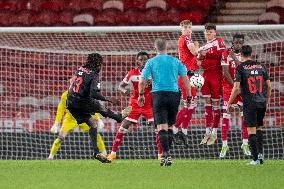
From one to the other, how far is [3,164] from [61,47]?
4284mm

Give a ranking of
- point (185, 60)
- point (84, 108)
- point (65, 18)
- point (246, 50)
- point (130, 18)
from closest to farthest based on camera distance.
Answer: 1. point (246, 50)
2. point (84, 108)
3. point (185, 60)
4. point (130, 18)
5. point (65, 18)

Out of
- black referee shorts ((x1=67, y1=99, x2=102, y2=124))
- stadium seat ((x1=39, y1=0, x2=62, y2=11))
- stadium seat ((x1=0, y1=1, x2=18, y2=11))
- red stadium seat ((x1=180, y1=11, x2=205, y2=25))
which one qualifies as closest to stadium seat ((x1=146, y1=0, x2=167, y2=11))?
red stadium seat ((x1=180, y1=11, x2=205, y2=25))

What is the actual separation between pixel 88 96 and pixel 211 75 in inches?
78.4

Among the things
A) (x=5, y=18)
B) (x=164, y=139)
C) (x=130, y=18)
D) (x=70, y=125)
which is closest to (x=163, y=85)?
Answer: (x=164, y=139)

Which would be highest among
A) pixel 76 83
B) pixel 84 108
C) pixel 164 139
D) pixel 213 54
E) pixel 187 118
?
pixel 213 54

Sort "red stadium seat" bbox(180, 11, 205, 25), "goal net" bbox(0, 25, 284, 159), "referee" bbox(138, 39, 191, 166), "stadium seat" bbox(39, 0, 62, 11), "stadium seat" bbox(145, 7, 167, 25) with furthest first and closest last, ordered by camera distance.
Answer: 1. "stadium seat" bbox(39, 0, 62, 11)
2. "stadium seat" bbox(145, 7, 167, 25)
3. "red stadium seat" bbox(180, 11, 205, 25)
4. "goal net" bbox(0, 25, 284, 159)
5. "referee" bbox(138, 39, 191, 166)

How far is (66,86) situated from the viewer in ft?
57.4

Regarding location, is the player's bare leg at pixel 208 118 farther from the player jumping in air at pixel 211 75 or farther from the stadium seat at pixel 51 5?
the stadium seat at pixel 51 5

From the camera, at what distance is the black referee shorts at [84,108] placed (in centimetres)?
1415

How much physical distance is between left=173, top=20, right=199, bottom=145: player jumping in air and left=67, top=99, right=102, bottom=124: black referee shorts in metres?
1.37

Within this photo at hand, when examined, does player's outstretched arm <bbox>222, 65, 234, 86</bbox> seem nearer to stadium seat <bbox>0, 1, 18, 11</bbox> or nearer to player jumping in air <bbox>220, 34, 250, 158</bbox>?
player jumping in air <bbox>220, 34, 250, 158</bbox>

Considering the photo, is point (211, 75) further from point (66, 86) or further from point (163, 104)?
point (66, 86)

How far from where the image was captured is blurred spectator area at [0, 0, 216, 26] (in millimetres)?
21578

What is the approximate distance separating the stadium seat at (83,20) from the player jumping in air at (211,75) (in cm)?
715
